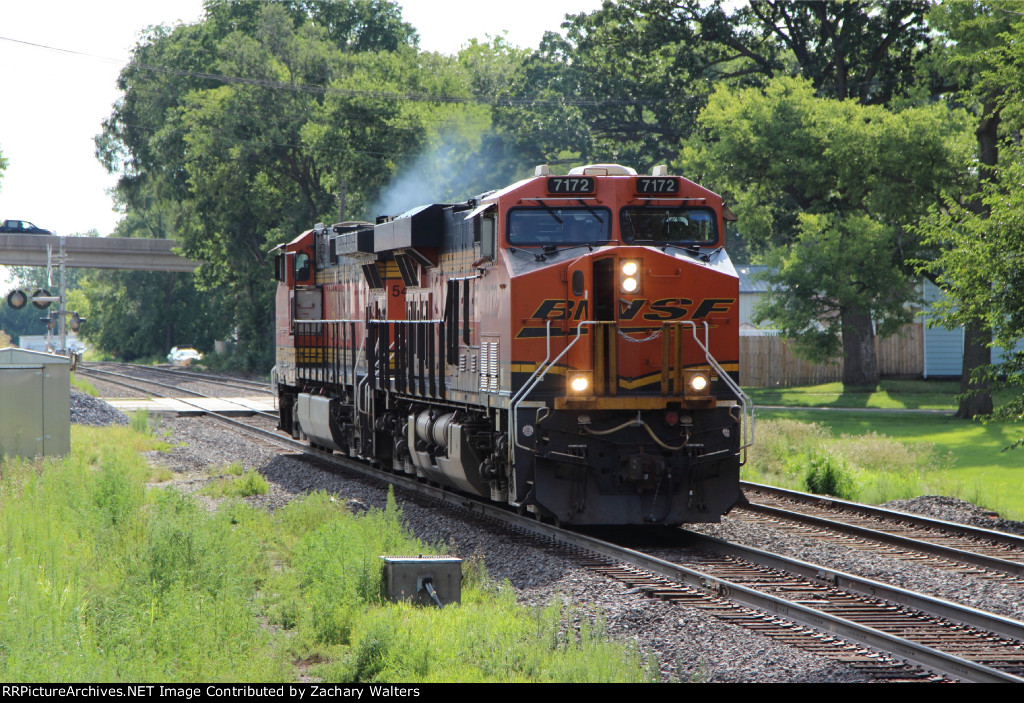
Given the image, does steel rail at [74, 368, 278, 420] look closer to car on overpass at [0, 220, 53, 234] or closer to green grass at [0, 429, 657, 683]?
car on overpass at [0, 220, 53, 234]

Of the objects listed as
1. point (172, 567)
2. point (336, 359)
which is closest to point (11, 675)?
point (172, 567)

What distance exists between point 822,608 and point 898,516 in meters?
5.24

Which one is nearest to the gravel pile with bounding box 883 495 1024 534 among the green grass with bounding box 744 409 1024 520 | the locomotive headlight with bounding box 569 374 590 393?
the green grass with bounding box 744 409 1024 520

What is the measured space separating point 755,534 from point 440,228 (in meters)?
6.14

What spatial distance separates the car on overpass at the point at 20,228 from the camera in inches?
2820

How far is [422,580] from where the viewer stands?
9.41 m

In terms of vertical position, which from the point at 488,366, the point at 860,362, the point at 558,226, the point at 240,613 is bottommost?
the point at 240,613

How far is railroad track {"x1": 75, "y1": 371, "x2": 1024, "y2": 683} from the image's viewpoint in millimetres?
7871

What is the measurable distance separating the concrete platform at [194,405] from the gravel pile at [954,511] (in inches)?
858

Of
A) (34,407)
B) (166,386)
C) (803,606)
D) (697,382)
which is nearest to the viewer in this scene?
(803,606)

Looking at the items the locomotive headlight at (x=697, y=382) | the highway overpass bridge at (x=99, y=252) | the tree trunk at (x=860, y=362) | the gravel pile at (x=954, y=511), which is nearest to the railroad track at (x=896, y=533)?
the gravel pile at (x=954, y=511)

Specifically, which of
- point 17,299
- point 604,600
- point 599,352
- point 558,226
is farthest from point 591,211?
point 17,299

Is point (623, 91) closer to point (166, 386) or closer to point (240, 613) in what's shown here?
point (166, 386)

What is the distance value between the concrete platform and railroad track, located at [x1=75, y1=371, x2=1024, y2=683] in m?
22.4
